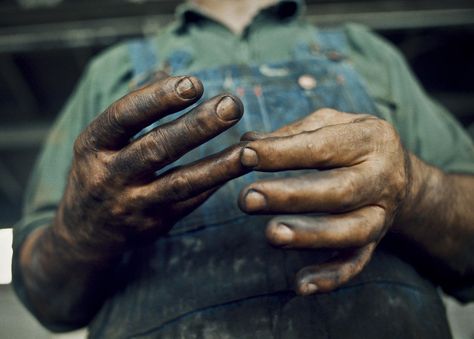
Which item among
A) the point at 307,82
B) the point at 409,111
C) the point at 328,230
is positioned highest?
the point at 328,230

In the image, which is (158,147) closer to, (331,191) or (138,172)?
(138,172)

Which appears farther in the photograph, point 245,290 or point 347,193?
point 245,290

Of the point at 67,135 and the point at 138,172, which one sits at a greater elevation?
the point at 138,172

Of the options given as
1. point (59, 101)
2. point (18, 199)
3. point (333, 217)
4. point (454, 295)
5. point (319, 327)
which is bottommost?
point (18, 199)

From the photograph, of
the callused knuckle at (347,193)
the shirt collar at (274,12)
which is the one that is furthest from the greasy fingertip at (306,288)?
the shirt collar at (274,12)

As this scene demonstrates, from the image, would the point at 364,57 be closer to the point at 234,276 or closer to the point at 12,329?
the point at 234,276

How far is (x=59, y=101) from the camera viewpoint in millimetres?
2584

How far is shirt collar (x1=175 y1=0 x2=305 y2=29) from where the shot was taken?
1.20m

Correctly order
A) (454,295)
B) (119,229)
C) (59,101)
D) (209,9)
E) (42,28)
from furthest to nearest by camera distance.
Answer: (59,101) → (42,28) → (209,9) → (454,295) → (119,229)

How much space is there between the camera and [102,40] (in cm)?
219

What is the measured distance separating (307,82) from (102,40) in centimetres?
154

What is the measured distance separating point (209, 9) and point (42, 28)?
1.32m

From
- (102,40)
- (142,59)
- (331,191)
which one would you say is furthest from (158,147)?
(102,40)

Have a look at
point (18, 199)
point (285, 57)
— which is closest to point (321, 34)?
point (285, 57)
